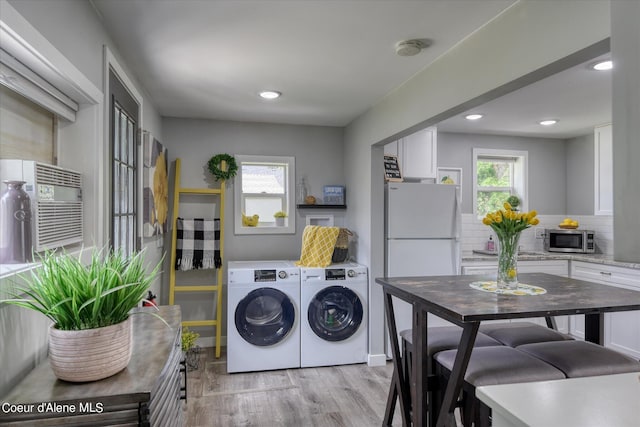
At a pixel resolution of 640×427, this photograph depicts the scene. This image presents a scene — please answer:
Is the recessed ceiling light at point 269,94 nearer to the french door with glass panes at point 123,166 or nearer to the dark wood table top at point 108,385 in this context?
the french door with glass panes at point 123,166

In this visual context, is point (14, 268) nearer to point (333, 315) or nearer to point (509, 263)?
point (509, 263)

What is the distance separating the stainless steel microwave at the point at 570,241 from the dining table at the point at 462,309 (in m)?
2.22

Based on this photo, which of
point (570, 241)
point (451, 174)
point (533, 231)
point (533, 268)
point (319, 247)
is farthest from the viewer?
point (533, 231)

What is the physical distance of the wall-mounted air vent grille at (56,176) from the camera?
1.36 m

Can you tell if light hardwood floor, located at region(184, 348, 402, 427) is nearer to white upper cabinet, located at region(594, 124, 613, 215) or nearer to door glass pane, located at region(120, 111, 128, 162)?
door glass pane, located at region(120, 111, 128, 162)

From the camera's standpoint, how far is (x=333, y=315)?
3.69 meters

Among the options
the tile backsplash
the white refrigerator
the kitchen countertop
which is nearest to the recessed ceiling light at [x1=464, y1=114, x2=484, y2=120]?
the white refrigerator

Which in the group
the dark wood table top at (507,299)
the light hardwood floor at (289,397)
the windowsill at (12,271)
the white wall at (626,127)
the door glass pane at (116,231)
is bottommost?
the light hardwood floor at (289,397)

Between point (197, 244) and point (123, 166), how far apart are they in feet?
5.43

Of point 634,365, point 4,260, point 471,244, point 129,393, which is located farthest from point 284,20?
point 471,244

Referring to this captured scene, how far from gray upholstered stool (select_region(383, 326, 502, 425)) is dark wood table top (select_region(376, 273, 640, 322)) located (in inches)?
10.7

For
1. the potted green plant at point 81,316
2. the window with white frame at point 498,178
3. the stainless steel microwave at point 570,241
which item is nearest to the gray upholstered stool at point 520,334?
the potted green plant at point 81,316

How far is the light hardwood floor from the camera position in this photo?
2.66 m

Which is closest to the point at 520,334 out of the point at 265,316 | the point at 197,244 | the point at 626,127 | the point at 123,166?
the point at 626,127
